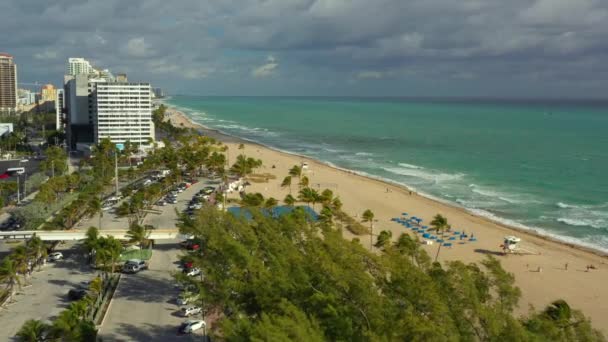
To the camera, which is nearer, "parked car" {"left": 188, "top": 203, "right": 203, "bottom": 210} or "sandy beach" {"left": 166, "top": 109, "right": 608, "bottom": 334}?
"sandy beach" {"left": 166, "top": 109, "right": 608, "bottom": 334}

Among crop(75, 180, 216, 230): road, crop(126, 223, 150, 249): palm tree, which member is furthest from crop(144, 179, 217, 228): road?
crop(126, 223, 150, 249): palm tree

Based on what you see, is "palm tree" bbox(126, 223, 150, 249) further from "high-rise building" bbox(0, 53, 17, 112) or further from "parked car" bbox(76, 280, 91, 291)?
"high-rise building" bbox(0, 53, 17, 112)

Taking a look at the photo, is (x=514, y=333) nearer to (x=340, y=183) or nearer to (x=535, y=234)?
(x=535, y=234)

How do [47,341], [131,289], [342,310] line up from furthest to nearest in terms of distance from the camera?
[131,289]
[47,341]
[342,310]

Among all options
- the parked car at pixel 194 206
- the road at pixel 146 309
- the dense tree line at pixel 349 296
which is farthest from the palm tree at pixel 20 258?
the parked car at pixel 194 206

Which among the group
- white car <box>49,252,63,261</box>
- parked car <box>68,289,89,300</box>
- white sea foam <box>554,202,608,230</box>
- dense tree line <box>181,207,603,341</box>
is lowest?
parked car <box>68,289,89,300</box>

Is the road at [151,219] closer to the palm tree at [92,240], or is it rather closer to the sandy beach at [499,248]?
the palm tree at [92,240]

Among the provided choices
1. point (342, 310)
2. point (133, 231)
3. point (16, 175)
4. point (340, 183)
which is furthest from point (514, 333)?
point (16, 175)
